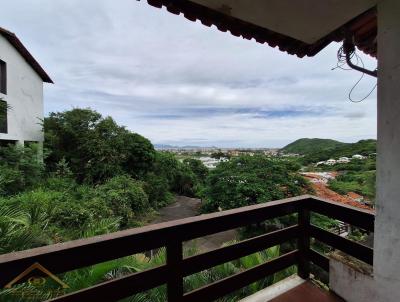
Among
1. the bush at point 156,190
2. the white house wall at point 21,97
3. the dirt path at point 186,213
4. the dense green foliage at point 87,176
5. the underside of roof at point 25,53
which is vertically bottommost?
the dirt path at point 186,213

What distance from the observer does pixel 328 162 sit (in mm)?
→ 21234

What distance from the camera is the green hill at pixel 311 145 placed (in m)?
24.6

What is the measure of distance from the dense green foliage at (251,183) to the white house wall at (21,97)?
9.26 m

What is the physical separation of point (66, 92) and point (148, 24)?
1353cm

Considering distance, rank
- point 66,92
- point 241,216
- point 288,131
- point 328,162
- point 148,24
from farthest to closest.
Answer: point 288,131
point 328,162
point 66,92
point 148,24
point 241,216

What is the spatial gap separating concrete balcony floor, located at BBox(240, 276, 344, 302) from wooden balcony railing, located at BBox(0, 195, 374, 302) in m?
0.12

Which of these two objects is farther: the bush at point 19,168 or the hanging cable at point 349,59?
the bush at point 19,168

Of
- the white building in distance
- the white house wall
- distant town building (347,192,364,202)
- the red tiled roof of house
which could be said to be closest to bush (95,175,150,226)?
the white building in distance

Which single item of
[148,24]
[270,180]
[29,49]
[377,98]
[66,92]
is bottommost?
[270,180]

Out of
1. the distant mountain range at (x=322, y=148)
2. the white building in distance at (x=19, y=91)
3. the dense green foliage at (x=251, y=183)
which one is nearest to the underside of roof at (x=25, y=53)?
the white building in distance at (x=19, y=91)

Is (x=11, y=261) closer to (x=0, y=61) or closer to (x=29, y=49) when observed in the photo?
(x=0, y=61)

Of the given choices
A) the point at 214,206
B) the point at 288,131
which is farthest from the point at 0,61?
the point at 288,131

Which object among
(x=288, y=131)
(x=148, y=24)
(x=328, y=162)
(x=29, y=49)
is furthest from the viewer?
(x=288, y=131)

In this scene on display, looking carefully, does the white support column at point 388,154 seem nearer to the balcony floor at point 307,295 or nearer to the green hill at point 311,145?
the balcony floor at point 307,295
